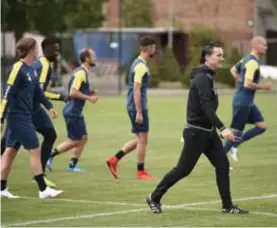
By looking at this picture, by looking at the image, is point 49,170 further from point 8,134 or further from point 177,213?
point 177,213

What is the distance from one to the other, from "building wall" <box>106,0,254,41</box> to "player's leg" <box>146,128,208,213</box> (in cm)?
5096

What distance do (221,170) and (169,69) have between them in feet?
154

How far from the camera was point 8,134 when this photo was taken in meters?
14.5

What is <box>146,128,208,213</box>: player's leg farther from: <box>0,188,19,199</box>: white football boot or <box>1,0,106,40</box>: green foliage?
<box>1,0,106,40</box>: green foliage

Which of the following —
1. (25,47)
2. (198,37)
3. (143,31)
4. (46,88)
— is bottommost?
(143,31)

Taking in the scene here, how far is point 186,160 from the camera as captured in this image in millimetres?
12539

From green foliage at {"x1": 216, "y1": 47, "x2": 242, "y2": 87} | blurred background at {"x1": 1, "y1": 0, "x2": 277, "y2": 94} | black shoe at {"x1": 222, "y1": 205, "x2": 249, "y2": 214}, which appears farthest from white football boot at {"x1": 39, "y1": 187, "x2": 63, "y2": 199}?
green foliage at {"x1": 216, "y1": 47, "x2": 242, "y2": 87}

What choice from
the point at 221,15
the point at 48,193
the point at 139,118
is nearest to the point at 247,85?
the point at 139,118

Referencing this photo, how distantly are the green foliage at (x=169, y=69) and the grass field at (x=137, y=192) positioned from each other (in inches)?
1350

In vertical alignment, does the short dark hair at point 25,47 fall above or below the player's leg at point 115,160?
above

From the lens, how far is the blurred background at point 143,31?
51438mm

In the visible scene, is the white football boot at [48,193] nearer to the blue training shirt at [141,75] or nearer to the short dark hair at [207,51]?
the blue training shirt at [141,75]

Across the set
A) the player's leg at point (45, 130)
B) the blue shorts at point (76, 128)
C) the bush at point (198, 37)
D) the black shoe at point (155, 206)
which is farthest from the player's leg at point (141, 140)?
the bush at point (198, 37)

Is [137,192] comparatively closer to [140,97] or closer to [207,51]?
[140,97]
